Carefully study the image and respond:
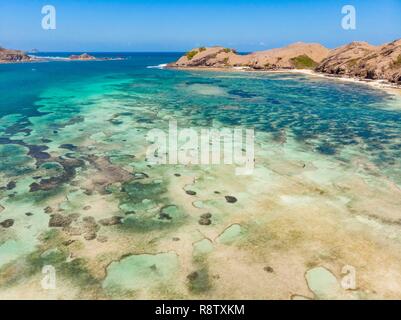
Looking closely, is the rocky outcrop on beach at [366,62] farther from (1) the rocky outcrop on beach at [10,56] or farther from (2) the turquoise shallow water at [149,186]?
(1) the rocky outcrop on beach at [10,56]

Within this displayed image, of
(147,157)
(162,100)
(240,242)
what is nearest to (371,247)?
(240,242)

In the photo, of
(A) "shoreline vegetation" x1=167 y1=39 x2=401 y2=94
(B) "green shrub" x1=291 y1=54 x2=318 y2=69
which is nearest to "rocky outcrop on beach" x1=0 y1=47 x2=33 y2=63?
(A) "shoreline vegetation" x1=167 y1=39 x2=401 y2=94

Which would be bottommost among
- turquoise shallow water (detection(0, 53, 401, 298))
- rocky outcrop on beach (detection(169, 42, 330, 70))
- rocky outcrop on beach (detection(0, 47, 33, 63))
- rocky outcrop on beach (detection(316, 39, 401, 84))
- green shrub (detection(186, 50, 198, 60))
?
turquoise shallow water (detection(0, 53, 401, 298))

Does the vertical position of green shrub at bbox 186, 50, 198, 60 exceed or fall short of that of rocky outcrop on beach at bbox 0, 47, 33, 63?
it falls short

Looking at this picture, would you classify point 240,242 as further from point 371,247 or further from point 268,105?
point 268,105

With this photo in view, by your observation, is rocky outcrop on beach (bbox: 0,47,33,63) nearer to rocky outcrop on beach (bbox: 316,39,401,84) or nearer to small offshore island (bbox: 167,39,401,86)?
small offshore island (bbox: 167,39,401,86)

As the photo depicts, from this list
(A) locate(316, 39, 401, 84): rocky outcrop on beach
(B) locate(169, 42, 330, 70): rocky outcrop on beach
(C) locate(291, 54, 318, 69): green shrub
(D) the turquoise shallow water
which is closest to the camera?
(D) the turquoise shallow water

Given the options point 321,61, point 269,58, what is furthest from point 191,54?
point 321,61

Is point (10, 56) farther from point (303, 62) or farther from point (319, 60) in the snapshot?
point (319, 60)
